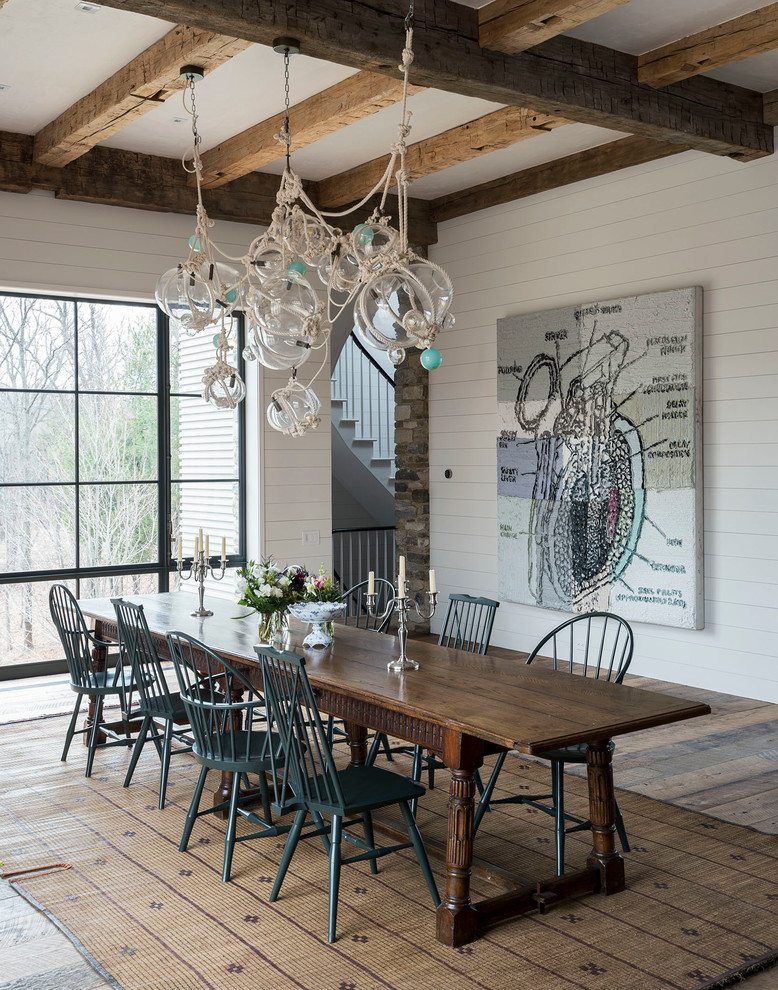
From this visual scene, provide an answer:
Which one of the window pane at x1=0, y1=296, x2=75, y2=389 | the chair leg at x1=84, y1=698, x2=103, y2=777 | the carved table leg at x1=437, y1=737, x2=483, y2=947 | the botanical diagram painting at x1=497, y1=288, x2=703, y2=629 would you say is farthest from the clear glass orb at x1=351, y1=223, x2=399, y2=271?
the window pane at x1=0, y1=296, x2=75, y2=389

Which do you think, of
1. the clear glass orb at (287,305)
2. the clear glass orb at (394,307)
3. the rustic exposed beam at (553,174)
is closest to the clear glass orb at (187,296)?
the clear glass orb at (287,305)

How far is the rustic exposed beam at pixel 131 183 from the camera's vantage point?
241 inches

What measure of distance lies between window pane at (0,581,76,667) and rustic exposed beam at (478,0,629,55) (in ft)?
14.4

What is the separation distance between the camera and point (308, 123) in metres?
5.50

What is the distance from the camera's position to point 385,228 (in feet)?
12.0

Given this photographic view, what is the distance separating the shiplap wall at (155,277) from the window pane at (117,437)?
0.72 meters

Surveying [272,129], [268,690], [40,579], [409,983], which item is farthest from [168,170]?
[409,983]

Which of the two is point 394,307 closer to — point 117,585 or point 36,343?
point 36,343

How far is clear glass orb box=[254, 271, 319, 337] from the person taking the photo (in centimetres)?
365

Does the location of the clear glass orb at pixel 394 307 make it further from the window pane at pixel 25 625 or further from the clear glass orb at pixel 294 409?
the window pane at pixel 25 625

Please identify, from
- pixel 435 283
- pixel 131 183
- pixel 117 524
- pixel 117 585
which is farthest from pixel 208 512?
pixel 435 283

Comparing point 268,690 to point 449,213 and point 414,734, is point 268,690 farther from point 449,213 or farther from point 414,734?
point 449,213

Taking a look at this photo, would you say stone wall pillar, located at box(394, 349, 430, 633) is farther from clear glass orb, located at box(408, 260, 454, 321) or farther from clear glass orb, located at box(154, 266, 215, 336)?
clear glass orb, located at box(408, 260, 454, 321)

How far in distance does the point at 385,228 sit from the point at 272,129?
102 inches
